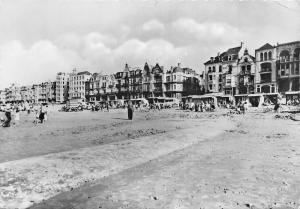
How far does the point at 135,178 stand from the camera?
7078 mm

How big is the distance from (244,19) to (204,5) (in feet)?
7.70

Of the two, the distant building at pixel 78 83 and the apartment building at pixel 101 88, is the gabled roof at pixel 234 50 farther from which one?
the distant building at pixel 78 83

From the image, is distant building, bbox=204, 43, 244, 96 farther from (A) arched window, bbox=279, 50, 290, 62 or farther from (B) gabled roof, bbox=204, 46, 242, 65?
(A) arched window, bbox=279, 50, 290, 62

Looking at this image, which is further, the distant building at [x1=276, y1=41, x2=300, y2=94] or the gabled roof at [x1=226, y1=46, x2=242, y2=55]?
the gabled roof at [x1=226, y1=46, x2=242, y2=55]

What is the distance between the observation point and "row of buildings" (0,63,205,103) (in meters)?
82.5

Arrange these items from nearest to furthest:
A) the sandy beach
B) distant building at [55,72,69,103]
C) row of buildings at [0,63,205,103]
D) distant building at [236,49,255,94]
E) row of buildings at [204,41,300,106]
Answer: the sandy beach, row of buildings at [204,41,300,106], distant building at [236,49,255,94], row of buildings at [0,63,205,103], distant building at [55,72,69,103]

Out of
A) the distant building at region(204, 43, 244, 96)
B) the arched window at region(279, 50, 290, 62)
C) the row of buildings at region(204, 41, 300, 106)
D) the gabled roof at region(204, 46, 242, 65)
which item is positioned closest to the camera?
the row of buildings at region(204, 41, 300, 106)

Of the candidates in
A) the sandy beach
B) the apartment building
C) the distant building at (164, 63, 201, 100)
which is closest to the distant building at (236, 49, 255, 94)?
the distant building at (164, 63, 201, 100)

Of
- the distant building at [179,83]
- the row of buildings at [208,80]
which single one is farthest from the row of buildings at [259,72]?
the distant building at [179,83]

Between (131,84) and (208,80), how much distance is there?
30541 mm

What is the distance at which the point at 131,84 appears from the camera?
9244 centimetres

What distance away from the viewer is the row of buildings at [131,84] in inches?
3248

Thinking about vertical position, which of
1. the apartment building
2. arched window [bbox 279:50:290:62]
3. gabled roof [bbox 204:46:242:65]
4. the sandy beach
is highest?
gabled roof [bbox 204:46:242:65]

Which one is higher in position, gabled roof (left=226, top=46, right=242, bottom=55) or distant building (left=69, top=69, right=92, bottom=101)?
gabled roof (left=226, top=46, right=242, bottom=55)
